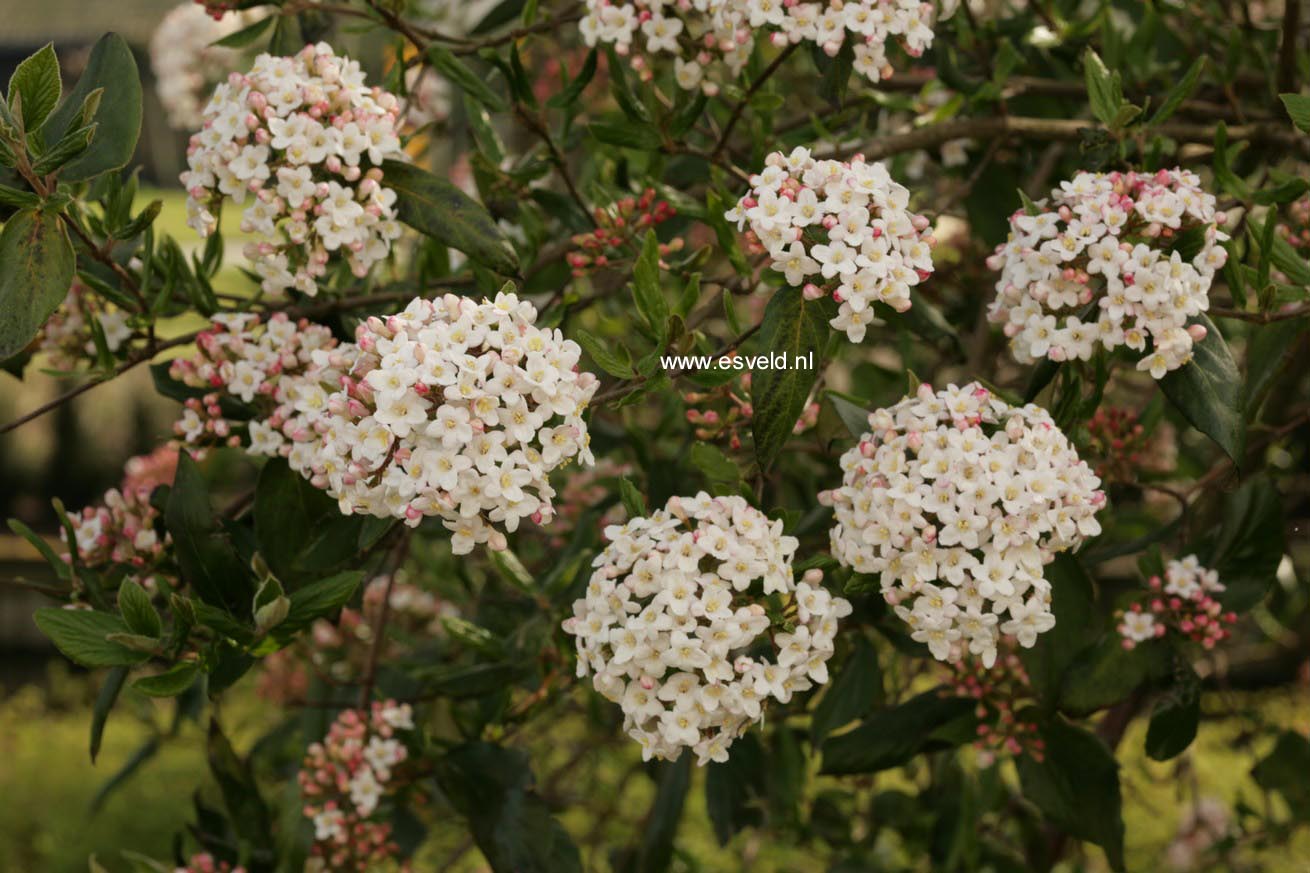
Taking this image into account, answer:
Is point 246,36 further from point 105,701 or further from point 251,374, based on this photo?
point 105,701

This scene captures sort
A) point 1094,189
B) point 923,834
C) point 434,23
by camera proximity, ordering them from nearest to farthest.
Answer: point 1094,189 → point 923,834 → point 434,23

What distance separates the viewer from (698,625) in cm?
123

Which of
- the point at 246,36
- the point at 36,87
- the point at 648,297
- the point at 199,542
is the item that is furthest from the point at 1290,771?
the point at 36,87

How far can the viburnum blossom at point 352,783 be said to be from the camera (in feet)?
5.72

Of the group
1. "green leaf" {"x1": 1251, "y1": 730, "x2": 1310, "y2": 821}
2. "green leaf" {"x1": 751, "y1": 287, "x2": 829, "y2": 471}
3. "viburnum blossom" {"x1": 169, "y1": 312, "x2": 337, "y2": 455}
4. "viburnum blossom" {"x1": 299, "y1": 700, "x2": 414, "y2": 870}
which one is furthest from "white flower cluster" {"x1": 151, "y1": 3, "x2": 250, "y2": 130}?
"green leaf" {"x1": 1251, "y1": 730, "x2": 1310, "y2": 821}

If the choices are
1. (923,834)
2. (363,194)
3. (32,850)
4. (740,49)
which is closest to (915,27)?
(740,49)

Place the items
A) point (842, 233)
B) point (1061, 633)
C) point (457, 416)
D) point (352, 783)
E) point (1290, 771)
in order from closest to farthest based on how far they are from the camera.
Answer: point (457, 416), point (842, 233), point (1061, 633), point (352, 783), point (1290, 771)

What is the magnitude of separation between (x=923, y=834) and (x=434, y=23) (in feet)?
7.26

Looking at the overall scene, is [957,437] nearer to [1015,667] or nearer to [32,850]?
[1015,667]

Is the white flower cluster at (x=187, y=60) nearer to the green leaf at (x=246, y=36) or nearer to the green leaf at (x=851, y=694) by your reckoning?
the green leaf at (x=246, y=36)

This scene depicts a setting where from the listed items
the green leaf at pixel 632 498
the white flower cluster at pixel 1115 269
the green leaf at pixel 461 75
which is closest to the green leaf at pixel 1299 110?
the white flower cluster at pixel 1115 269

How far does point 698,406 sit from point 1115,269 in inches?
45.7

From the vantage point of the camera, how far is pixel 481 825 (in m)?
1.71

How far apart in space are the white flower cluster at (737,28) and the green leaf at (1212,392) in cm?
48
